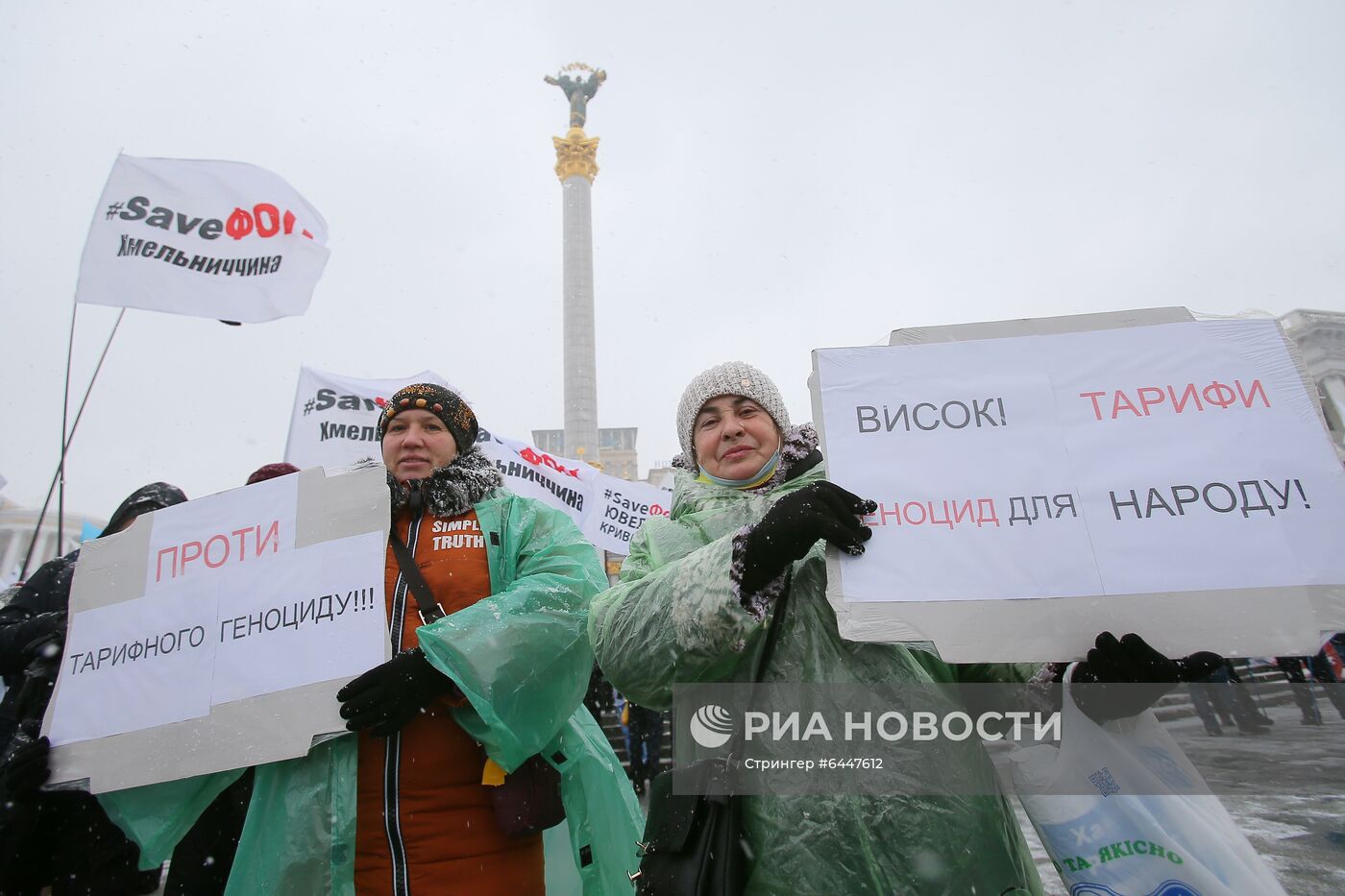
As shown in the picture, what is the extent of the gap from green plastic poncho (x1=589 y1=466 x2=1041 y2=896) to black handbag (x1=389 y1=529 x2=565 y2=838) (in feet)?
1.88

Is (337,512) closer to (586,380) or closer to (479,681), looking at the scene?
(479,681)

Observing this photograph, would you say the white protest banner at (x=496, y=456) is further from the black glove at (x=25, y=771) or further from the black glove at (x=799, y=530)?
the black glove at (x=799, y=530)

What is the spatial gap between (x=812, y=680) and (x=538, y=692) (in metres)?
0.86

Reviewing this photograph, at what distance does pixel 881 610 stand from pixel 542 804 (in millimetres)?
1186

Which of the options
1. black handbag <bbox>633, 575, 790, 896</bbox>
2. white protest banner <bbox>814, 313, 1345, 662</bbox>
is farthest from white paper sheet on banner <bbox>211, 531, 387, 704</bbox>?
white protest banner <bbox>814, 313, 1345, 662</bbox>

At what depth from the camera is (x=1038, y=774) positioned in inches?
62.7

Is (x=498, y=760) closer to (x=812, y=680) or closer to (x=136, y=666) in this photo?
(x=812, y=680)

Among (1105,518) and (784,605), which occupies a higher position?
(1105,518)

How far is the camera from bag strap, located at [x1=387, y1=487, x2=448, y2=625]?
2143 mm

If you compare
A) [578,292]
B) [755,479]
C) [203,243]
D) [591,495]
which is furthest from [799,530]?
[578,292]

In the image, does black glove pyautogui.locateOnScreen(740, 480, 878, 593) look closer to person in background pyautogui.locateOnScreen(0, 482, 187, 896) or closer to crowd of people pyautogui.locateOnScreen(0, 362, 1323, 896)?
crowd of people pyautogui.locateOnScreen(0, 362, 1323, 896)

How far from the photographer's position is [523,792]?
6.64ft

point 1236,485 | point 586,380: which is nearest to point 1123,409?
point 1236,485

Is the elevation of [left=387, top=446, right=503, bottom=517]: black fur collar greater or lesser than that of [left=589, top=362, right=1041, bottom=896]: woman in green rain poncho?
greater
